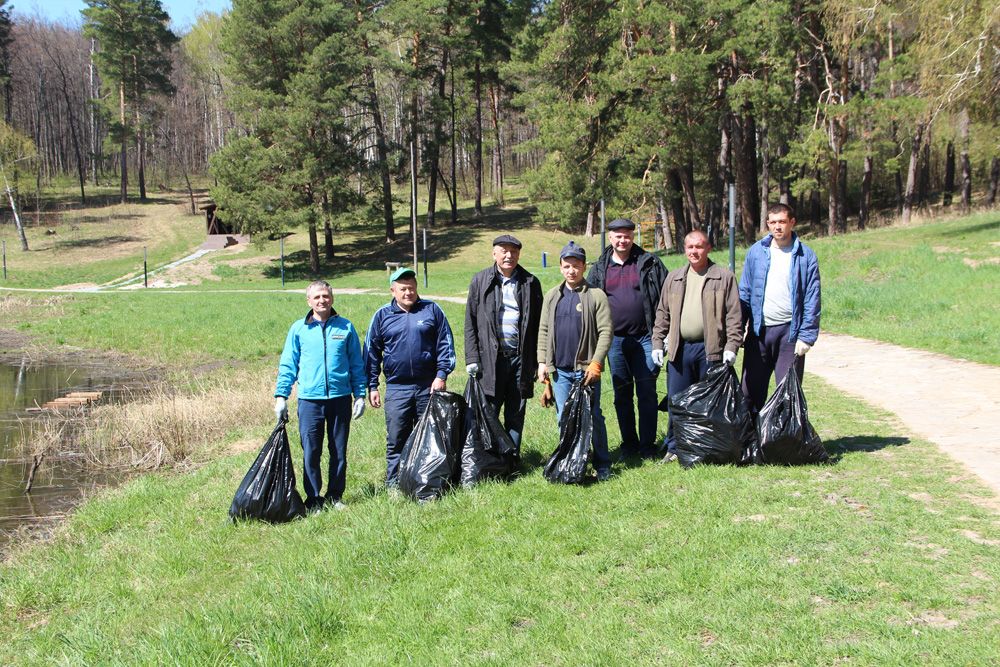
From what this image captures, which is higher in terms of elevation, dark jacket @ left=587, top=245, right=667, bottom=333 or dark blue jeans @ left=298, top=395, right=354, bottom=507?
dark jacket @ left=587, top=245, right=667, bottom=333

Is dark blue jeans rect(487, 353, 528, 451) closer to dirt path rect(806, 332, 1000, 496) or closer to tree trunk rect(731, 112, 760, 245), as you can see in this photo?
dirt path rect(806, 332, 1000, 496)

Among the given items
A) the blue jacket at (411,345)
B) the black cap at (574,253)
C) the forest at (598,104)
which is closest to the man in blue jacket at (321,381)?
the blue jacket at (411,345)

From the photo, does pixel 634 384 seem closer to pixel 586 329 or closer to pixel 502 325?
pixel 586 329

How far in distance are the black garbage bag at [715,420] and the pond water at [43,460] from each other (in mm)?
5968

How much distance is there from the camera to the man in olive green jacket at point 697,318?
6012 millimetres

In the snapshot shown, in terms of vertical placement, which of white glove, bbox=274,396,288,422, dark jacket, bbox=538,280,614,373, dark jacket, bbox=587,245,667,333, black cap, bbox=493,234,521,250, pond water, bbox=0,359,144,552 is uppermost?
black cap, bbox=493,234,521,250

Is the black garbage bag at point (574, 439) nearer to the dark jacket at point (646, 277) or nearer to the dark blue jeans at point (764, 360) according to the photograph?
the dark jacket at point (646, 277)

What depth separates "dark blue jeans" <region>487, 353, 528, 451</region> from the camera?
20.6ft

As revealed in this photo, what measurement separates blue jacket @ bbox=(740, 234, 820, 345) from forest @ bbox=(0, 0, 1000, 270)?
13982 millimetres

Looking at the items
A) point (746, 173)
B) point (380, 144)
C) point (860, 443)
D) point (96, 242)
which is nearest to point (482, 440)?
point (860, 443)

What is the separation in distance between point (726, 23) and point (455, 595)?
24.2 m

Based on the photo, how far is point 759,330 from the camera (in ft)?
20.2

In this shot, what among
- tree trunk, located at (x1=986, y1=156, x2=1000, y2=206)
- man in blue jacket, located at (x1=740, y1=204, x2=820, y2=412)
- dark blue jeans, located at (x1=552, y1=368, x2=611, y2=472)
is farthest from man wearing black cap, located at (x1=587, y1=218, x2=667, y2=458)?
tree trunk, located at (x1=986, y1=156, x2=1000, y2=206)

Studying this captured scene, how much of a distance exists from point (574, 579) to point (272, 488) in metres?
2.64
